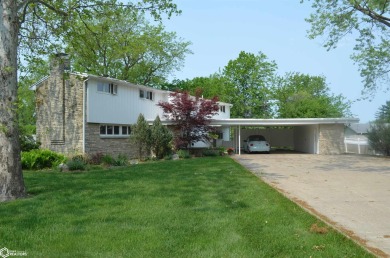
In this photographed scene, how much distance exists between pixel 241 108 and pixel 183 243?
49560 millimetres

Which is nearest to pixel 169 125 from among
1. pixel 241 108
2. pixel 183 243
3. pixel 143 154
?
pixel 143 154

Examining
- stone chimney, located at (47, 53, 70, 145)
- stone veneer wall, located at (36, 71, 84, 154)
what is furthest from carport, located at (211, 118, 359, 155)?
stone chimney, located at (47, 53, 70, 145)

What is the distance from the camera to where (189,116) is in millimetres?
24453

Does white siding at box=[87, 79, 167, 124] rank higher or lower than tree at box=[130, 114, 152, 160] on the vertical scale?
higher

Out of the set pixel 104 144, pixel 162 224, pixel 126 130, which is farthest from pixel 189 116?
pixel 162 224

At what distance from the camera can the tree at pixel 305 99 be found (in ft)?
175

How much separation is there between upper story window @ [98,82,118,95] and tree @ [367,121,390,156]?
58.3 feet

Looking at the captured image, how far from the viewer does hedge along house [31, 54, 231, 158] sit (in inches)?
830

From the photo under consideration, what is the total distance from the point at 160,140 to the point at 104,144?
3.31 metres

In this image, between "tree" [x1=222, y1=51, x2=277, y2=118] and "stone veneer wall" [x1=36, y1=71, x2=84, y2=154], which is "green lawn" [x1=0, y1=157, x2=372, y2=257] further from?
"tree" [x1=222, y1=51, x2=277, y2=118]

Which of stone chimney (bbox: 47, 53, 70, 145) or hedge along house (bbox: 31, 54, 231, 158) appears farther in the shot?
stone chimney (bbox: 47, 53, 70, 145)

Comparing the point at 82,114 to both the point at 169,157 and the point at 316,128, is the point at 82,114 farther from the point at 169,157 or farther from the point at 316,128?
the point at 316,128

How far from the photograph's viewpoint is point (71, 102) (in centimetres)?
2150

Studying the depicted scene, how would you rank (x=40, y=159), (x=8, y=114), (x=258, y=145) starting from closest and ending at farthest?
(x=8, y=114), (x=40, y=159), (x=258, y=145)
